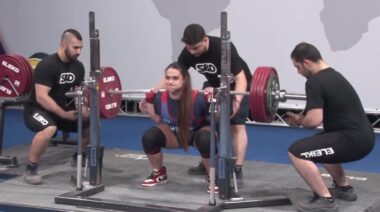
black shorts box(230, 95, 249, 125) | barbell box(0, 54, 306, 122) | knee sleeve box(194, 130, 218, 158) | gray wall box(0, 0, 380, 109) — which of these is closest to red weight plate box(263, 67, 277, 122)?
barbell box(0, 54, 306, 122)

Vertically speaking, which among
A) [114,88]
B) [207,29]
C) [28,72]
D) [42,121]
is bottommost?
[42,121]

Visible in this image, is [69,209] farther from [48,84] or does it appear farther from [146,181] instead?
[48,84]

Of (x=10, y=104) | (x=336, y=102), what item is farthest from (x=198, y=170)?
(x=10, y=104)

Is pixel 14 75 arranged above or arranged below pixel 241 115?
above

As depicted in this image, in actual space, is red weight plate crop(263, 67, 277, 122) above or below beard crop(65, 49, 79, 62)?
below

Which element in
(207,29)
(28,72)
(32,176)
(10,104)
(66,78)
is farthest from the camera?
(207,29)

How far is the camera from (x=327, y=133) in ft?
13.1

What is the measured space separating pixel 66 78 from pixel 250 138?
214 centimetres

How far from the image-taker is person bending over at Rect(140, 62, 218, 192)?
4238 mm

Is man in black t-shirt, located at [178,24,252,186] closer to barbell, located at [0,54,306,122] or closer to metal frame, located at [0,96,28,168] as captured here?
barbell, located at [0,54,306,122]

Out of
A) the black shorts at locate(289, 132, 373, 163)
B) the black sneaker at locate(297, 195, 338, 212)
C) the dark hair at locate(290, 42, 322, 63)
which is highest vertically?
the dark hair at locate(290, 42, 322, 63)

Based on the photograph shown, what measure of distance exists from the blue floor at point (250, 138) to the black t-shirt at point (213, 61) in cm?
124

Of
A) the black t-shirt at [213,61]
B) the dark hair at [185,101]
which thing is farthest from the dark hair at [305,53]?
the dark hair at [185,101]

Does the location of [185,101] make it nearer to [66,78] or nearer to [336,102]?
[336,102]
